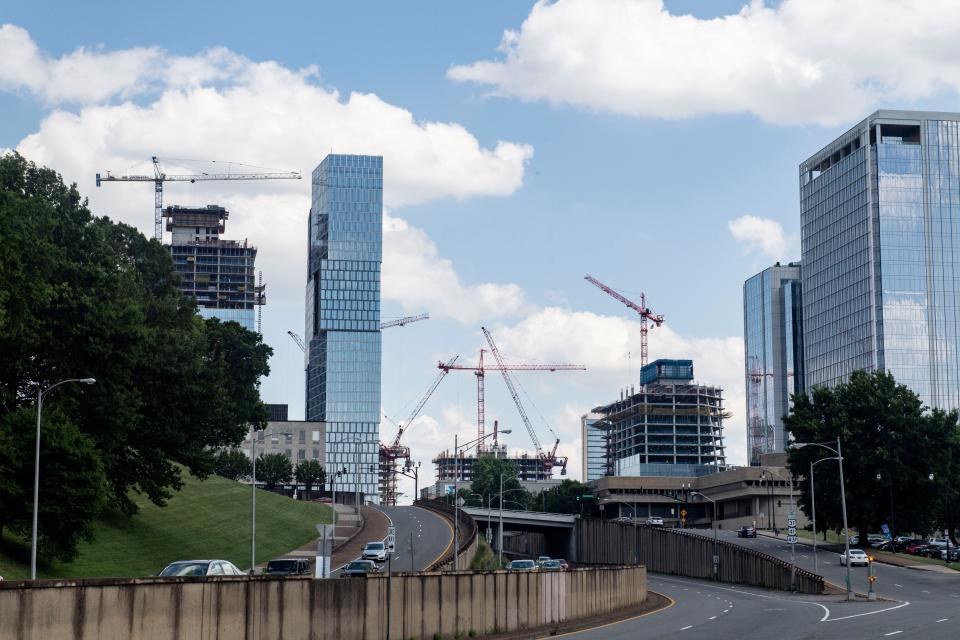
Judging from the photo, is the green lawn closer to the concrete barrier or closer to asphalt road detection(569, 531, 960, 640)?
the concrete barrier

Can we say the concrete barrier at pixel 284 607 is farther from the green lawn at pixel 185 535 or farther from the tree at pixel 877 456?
the tree at pixel 877 456

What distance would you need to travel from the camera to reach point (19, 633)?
88.2 ft

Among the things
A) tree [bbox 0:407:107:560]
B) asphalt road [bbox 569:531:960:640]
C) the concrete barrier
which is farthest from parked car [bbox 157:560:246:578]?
tree [bbox 0:407:107:560]

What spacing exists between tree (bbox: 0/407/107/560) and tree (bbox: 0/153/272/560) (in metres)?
0.47

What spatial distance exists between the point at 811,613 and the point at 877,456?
59988 mm

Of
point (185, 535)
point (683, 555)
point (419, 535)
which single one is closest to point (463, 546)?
point (419, 535)

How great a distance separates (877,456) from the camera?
374 ft

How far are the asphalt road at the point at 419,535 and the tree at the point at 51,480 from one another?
26419 millimetres

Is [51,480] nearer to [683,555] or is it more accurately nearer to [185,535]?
[185,535]

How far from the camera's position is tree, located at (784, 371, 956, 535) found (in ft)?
380

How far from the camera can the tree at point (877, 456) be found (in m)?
116

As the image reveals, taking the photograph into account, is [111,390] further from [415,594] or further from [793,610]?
[793,610]

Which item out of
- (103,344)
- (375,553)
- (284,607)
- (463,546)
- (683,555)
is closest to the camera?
(284,607)

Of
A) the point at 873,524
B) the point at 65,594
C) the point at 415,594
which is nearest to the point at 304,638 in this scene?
the point at 415,594
